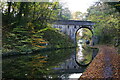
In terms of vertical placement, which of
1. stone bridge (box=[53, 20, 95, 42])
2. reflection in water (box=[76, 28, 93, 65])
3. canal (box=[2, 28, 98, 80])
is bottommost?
reflection in water (box=[76, 28, 93, 65])

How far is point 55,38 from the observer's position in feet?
75.8

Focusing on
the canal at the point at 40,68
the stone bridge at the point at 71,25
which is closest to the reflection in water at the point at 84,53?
the canal at the point at 40,68

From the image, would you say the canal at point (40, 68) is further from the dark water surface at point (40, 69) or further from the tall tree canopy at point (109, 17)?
the tall tree canopy at point (109, 17)

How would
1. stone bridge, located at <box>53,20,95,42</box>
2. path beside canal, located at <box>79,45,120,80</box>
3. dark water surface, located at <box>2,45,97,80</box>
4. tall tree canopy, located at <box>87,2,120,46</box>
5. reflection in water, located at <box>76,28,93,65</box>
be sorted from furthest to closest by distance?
1. stone bridge, located at <box>53,20,95,42</box>
2. reflection in water, located at <box>76,28,93,65</box>
3. tall tree canopy, located at <box>87,2,120,46</box>
4. dark water surface, located at <box>2,45,97,80</box>
5. path beside canal, located at <box>79,45,120,80</box>

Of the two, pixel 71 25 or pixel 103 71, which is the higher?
pixel 71 25

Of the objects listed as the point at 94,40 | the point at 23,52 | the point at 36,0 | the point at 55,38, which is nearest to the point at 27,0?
the point at 36,0

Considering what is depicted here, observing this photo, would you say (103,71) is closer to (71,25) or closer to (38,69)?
(38,69)

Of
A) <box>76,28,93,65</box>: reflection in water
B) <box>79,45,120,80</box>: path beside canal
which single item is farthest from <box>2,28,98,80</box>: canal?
<box>79,45,120,80</box>: path beside canal

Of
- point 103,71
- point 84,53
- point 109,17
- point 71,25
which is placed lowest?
point 84,53

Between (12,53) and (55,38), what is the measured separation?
12026mm

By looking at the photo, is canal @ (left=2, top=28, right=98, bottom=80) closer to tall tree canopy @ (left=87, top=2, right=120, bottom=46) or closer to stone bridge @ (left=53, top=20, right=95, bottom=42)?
tall tree canopy @ (left=87, top=2, right=120, bottom=46)

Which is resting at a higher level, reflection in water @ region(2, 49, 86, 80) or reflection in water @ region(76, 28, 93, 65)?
reflection in water @ region(2, 49, 86, 80)

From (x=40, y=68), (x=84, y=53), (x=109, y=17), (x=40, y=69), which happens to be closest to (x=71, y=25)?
(x=84, y=53)

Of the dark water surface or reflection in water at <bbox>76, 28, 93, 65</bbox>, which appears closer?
the dark water surface
